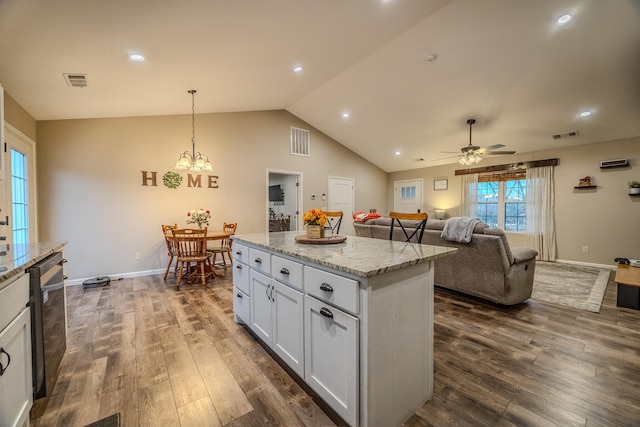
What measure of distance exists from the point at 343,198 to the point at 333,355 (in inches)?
239

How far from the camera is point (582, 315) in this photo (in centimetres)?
279

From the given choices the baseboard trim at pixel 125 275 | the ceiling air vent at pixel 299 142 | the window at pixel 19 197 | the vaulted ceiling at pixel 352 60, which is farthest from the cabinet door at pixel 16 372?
the ceiling air vent at pixel 299 142

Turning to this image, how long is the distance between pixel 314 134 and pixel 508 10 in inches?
173

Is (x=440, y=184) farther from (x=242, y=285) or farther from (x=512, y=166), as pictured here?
(x=242, y=285)

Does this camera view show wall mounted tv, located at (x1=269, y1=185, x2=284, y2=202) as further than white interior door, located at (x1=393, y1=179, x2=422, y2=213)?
No

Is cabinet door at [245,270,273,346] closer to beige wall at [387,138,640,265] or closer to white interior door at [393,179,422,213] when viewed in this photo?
beige wall at [387,138,640,265]

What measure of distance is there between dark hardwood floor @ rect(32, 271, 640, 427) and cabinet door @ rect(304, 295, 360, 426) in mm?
179

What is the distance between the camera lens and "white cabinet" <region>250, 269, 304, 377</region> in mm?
1666

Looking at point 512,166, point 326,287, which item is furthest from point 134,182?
point 512,166

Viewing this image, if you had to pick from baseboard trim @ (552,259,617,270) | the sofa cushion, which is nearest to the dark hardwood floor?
the sofa cushion

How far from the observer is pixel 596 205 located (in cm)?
513

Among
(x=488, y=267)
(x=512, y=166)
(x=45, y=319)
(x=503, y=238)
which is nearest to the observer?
(x=45, y=319)

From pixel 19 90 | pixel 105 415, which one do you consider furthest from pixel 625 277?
pixel 19 90

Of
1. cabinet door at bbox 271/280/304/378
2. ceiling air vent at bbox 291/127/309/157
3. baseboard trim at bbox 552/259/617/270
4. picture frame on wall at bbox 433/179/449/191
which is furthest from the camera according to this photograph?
picture frame on wall at bbox 433/179/449/191
